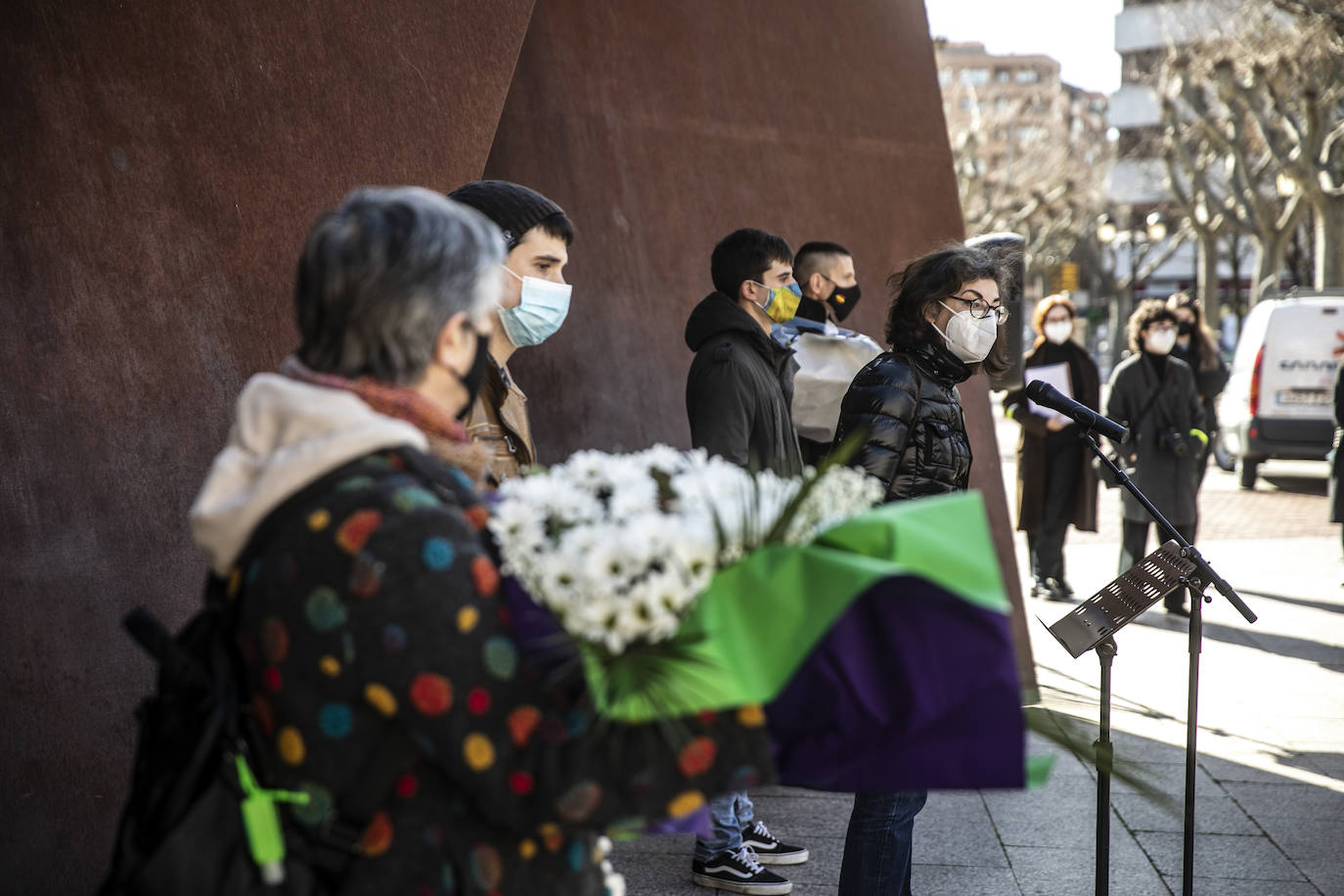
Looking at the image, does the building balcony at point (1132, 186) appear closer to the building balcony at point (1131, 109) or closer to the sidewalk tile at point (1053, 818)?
the building balcony at point (1131, 109)

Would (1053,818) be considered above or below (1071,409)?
below

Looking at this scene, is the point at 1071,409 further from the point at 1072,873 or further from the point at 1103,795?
the point at 1072,873

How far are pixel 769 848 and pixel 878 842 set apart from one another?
126 centimetres

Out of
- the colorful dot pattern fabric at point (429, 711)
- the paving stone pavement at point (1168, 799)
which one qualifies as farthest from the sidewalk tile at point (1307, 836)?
the colorful dot pattern fabric at point (429, 711)

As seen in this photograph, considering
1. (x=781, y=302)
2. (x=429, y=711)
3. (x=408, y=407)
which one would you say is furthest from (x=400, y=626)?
(x=781, y=302)

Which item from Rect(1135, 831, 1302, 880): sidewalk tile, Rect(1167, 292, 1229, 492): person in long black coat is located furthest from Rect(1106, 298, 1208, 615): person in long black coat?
Rect(1135, 831, 1302, 880): sidewalk tile

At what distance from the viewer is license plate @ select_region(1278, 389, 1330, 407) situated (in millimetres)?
14547

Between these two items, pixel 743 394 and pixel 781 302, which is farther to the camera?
pixel 781 302

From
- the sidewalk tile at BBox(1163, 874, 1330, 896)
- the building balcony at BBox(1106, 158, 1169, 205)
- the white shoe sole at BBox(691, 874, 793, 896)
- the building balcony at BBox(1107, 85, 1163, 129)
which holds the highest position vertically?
the building balcony at BBox(1107, 85, 1163, 129)

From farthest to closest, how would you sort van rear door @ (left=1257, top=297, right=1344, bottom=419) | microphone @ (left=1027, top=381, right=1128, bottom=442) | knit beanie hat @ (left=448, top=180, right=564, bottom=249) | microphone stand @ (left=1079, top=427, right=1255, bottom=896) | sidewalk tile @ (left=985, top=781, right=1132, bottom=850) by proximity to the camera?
1. van rear door @ (left=1257, top=297, right=1344, bottom=419)
2. sidewalk tile @ (left=985, top=781, right=1132, bottom=850)
3. microphone @ (left=1027, top=381, right=1128, bottom=442)
4. microphone stand @ (left=1079, top=427, right=1255, bottom=896)
5. knit beanie hat @ (left=448, top=180, right=564, bottom=249)

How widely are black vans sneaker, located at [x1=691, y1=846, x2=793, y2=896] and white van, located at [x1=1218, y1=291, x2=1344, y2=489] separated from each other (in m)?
12.1

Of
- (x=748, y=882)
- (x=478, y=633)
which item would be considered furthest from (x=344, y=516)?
(x=748, y=882)

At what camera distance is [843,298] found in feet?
18.5

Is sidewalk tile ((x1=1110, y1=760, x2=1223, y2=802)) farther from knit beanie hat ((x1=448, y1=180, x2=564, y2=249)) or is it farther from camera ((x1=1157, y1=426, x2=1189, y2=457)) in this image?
knit beanie hat ((x1=448, y1=180, x2=564, y2=249))
